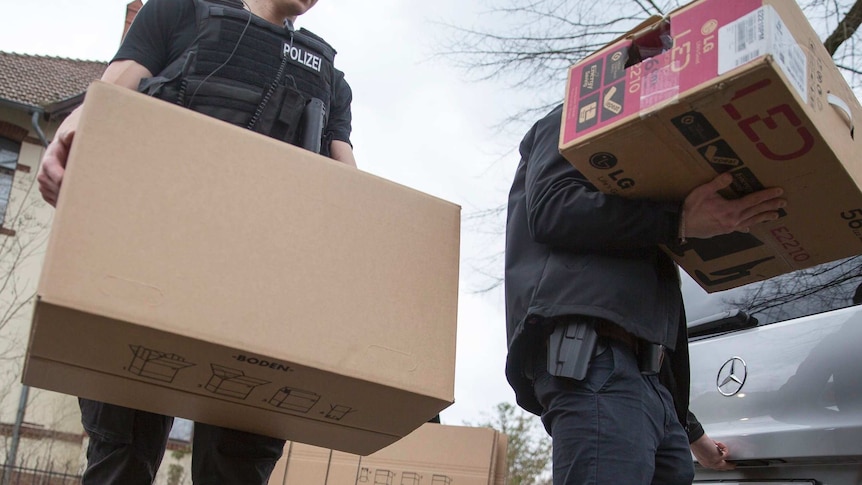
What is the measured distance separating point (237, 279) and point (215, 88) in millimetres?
730

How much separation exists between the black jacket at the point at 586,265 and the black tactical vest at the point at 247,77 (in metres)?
0.62

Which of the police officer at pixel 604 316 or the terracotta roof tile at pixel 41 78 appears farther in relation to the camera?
the terracotta roof tile at pixel 41 78

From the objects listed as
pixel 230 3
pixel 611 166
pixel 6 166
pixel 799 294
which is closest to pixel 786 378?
pixel 799 294

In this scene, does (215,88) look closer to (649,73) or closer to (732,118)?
(649,73)

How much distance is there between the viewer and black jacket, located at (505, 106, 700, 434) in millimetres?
1888

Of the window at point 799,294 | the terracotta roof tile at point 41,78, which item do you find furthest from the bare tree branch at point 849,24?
the terracotta roof tile at point 41,78

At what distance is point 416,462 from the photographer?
3270 mm

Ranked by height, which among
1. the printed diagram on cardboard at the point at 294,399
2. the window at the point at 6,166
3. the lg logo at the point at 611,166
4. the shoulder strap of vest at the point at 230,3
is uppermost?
the window at the point at 6,166

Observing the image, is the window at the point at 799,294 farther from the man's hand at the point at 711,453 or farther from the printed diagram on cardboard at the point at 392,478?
the printed diagram on cardboard at the point at 392,478

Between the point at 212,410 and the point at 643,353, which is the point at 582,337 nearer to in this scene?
the point at 643,353

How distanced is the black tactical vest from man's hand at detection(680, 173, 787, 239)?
96cm

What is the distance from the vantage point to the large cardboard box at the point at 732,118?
5.16 ft

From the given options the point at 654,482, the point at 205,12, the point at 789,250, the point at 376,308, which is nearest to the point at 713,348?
the point at 789,250

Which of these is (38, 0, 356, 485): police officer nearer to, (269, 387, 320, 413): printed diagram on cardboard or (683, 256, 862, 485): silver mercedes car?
(269, 387, 320, 413): printed diagram on cardboard
